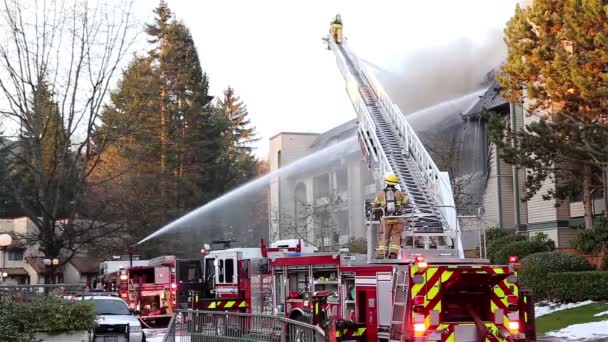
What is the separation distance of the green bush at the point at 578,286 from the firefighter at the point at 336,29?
8.32m

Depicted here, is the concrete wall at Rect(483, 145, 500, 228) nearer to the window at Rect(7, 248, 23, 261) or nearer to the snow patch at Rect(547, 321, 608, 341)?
the snow patch at Rect(547, 321, 608, 341)

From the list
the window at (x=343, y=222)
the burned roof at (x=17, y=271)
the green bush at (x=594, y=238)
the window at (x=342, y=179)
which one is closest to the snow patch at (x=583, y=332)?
the green bush at (x=594, y=238)

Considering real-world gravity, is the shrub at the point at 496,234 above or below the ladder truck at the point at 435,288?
above

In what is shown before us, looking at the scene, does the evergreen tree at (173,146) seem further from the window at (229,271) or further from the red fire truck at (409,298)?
the red fire truck at (409,298)

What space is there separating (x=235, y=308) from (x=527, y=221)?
1388 cm

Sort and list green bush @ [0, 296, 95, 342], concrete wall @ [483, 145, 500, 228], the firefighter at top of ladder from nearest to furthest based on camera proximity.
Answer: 1. green bush @ [0, 296, 95, 342]
2. the firefighter at top of ladder
3. concrete wall @ [483, 145, 500, 228]

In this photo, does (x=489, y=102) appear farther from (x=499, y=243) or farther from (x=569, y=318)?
(x=569, y=318)

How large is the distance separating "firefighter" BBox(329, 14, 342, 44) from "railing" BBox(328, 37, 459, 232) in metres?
0.92

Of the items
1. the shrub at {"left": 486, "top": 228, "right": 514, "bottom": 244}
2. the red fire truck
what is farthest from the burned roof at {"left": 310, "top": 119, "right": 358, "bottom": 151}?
the red fire truck

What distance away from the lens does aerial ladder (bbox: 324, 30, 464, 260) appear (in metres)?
12.5

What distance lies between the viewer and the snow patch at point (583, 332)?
48.9ft

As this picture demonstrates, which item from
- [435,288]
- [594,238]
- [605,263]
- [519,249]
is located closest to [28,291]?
[435,288]

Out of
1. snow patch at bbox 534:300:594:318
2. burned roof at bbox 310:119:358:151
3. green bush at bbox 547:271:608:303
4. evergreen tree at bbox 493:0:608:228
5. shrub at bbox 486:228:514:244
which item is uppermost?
burned roof at bbox 310:119:358:151

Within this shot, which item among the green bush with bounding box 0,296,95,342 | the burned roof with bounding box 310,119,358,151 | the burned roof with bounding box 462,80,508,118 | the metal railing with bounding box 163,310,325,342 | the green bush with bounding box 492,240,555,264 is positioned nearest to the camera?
the metal railing with bounding box 163,310,325,342
